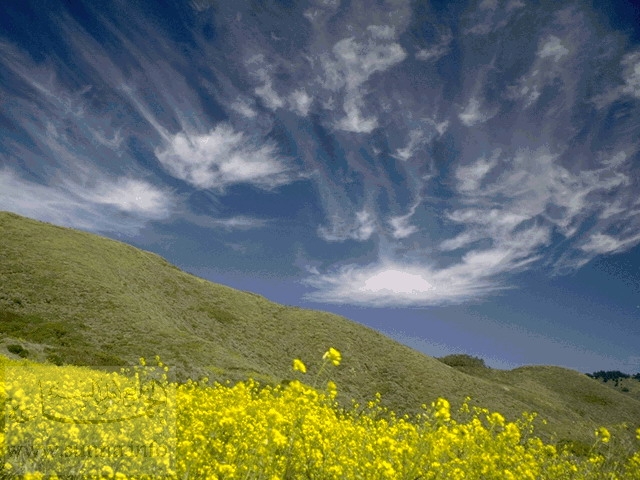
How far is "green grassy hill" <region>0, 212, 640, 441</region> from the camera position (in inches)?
1437

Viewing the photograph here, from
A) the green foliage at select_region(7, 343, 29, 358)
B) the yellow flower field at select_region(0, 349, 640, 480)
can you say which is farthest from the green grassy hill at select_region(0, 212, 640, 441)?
the yellow flower field at select_region(0, 349, 640, 480)

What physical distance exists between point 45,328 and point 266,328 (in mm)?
33796

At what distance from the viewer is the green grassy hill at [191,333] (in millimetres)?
36500

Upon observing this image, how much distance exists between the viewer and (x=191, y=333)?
5222 cm

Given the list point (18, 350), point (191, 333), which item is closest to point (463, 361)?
point (191, 333)

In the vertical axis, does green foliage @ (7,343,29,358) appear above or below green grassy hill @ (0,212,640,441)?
below

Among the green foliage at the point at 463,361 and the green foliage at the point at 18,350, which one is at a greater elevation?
the green foliage at the point at 463,361

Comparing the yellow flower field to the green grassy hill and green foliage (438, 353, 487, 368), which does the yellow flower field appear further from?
green foliage (438, 353, 487, 368)

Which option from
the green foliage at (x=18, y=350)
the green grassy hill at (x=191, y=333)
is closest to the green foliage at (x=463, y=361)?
the green grassy hill at (x=191, y=333)

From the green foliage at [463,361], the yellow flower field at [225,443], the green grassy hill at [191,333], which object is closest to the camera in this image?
the yellow flower field at [225,443]

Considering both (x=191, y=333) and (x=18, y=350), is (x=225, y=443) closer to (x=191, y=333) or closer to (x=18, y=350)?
(x=18, y=350)

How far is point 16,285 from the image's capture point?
1758 inches

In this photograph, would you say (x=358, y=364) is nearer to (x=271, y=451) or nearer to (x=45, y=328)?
(x=45, y=328)

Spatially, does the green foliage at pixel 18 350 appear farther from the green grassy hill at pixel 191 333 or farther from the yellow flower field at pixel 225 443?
the yellow flower field at pixel 225 443
